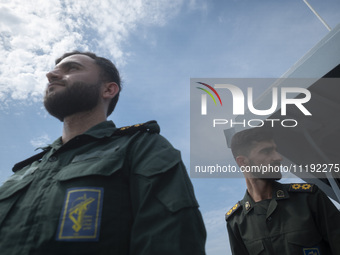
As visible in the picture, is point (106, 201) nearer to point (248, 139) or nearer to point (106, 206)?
point (106, 206)

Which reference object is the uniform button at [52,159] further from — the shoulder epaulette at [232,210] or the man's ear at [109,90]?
the shoulder epaulette at [232,210]

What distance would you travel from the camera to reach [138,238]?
1.11 meters

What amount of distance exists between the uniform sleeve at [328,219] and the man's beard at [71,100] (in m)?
2.40

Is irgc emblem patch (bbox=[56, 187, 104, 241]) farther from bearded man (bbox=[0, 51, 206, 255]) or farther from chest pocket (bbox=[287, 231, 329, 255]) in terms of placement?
chest pocket (bbox=[287, 231, 329, 255])

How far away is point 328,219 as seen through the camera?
2.46 meters

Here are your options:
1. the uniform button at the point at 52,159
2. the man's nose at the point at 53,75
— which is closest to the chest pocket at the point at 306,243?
the uniform button at the point at 52,159

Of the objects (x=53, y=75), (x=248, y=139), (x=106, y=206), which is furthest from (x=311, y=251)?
(x=53, y=75)

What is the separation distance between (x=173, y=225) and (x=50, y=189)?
2.24ft

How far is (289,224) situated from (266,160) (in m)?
0.79

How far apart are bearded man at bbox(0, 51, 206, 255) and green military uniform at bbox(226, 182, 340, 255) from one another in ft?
5.98

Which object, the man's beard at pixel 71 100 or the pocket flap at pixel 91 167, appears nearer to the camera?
the pocket flap at pixel 91 167

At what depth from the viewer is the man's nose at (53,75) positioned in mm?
1939

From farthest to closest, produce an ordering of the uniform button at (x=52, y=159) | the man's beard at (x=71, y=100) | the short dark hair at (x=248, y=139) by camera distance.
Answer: the short dark hair at (x=248, y=139) < the man's beard at (x=71, y=100) < the uniform button at (x=52, y=159)

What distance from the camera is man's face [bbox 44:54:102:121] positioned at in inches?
73.2
